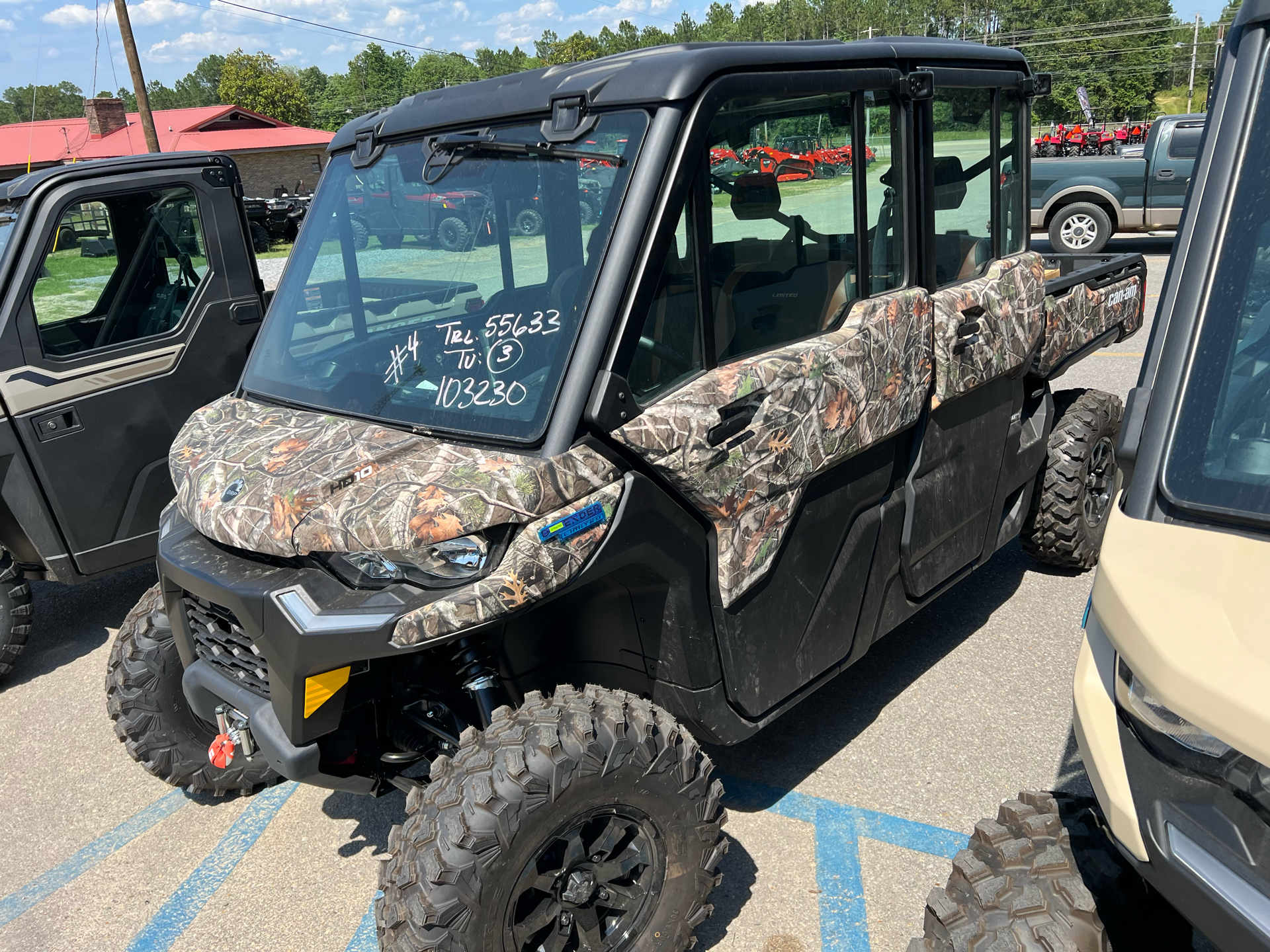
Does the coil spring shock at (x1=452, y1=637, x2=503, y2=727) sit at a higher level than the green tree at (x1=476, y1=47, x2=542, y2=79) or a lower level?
lower

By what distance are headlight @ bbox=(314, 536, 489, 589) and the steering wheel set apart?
0.65 meters

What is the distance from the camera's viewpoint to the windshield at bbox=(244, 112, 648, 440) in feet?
8.43

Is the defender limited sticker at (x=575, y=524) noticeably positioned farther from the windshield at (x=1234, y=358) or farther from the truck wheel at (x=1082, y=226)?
the truck wheel at (x=1082, y=226)

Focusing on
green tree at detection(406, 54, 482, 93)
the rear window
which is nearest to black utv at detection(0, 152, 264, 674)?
the rear window

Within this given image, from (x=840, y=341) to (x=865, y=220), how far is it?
0.48m

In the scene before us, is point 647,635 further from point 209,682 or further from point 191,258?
point 191,258

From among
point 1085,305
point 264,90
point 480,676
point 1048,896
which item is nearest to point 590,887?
point 480,676

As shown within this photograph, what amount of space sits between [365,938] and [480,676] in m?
1.02

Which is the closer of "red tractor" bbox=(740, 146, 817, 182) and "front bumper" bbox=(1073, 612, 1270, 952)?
"front bumper" bbox=(1073, 612, 1270, 952)

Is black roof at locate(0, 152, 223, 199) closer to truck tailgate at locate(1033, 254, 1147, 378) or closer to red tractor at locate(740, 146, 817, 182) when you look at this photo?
red tractor at locate(740, 146, 817, 182)

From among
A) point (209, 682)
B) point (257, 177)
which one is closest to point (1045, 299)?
point (209, 682)

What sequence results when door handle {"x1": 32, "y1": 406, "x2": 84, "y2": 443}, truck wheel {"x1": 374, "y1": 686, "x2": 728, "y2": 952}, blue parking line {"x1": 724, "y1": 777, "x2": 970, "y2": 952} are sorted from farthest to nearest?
door handle {"x1": 32, "y1": 406, "x2": 84, "y2": 443}
blue parking line {"x1": 724, "y1": 777, "x2": 970, "y2": 952}
truck wheel {"x1": 374, "y1": 686, "x2": 728, "y2": 952}

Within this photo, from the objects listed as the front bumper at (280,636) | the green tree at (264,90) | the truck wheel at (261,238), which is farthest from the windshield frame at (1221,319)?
the green tree at (264,90)

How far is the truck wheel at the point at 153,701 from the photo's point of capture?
3.41m
